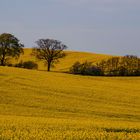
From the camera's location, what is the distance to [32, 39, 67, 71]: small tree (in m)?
94.8

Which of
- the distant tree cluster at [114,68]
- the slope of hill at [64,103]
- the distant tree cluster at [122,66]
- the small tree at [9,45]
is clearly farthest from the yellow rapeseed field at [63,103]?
the small tree at [9,45]

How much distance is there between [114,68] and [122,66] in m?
1.48

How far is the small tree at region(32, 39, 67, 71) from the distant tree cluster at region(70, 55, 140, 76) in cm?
843

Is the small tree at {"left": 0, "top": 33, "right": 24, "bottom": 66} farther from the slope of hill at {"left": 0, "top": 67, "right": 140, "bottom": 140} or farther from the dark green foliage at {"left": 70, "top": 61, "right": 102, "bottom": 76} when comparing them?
the slope of hill at {"left": 0, "top": 67, "right": 140, "bottom": 140}

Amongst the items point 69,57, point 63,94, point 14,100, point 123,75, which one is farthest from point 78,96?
point 69,57

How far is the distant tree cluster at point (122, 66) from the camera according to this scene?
276 ft

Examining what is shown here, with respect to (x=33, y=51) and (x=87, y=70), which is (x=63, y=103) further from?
(x=33, y=51)

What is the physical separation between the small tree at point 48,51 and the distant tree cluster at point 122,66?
11.1 m

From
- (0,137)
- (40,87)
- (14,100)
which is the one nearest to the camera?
(0,137)

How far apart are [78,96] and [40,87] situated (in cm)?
560

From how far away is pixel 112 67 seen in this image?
8706 cm

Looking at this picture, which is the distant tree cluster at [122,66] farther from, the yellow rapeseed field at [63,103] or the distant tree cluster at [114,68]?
the yellow rapeseed field at [63,103]

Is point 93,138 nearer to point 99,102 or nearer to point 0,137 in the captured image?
point 0,137

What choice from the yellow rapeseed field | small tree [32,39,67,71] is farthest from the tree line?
the yellow rapeseed field
